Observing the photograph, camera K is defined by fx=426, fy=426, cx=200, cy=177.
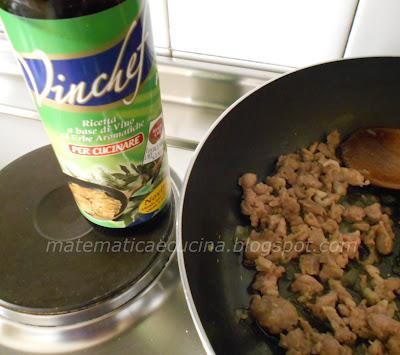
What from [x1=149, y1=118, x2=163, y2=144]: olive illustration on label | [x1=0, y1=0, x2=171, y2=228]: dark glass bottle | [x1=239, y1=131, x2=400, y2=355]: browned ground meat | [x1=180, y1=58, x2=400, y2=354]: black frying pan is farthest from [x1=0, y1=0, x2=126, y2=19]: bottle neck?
[x1=239, y1=131, x2=400, y2=355]: browned ground meat

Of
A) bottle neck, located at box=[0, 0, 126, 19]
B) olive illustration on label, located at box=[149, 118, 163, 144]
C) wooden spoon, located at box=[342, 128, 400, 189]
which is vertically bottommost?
wooden spoon, located at box=[342, 128, 400, 189]

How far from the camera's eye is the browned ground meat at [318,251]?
0.56 meters

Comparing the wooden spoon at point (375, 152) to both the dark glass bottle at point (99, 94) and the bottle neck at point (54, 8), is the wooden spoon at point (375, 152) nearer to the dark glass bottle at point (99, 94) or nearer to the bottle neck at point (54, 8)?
the dark glass bottle at point (99, 94)

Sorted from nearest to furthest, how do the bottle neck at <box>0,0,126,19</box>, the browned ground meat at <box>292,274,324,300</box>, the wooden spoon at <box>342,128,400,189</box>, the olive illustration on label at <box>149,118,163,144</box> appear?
the bottle neck at <box>0,0,126,19</box>
the olive illustration on label at <box>149,118,163,144</box>
the browned ground meat at <box>292,274,324,300</box>
the wooden spoon at <box>342,128,400,189</box>

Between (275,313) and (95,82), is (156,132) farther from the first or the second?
(275,313)

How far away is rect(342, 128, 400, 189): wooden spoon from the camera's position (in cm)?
73

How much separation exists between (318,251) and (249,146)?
20 cm

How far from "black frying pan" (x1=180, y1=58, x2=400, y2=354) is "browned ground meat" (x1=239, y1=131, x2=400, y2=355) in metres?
0.03

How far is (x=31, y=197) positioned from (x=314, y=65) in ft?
1.59

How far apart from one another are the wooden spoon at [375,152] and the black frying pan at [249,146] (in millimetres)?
23

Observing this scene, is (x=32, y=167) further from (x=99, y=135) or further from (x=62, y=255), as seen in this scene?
(x=99, y=135)

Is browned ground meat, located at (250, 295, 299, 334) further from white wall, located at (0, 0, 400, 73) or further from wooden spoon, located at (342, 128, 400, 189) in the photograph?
white wall, located at (0, 0, 400, 73)

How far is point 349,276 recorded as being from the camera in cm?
63

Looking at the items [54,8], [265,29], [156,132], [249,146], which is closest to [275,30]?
[265,29]
